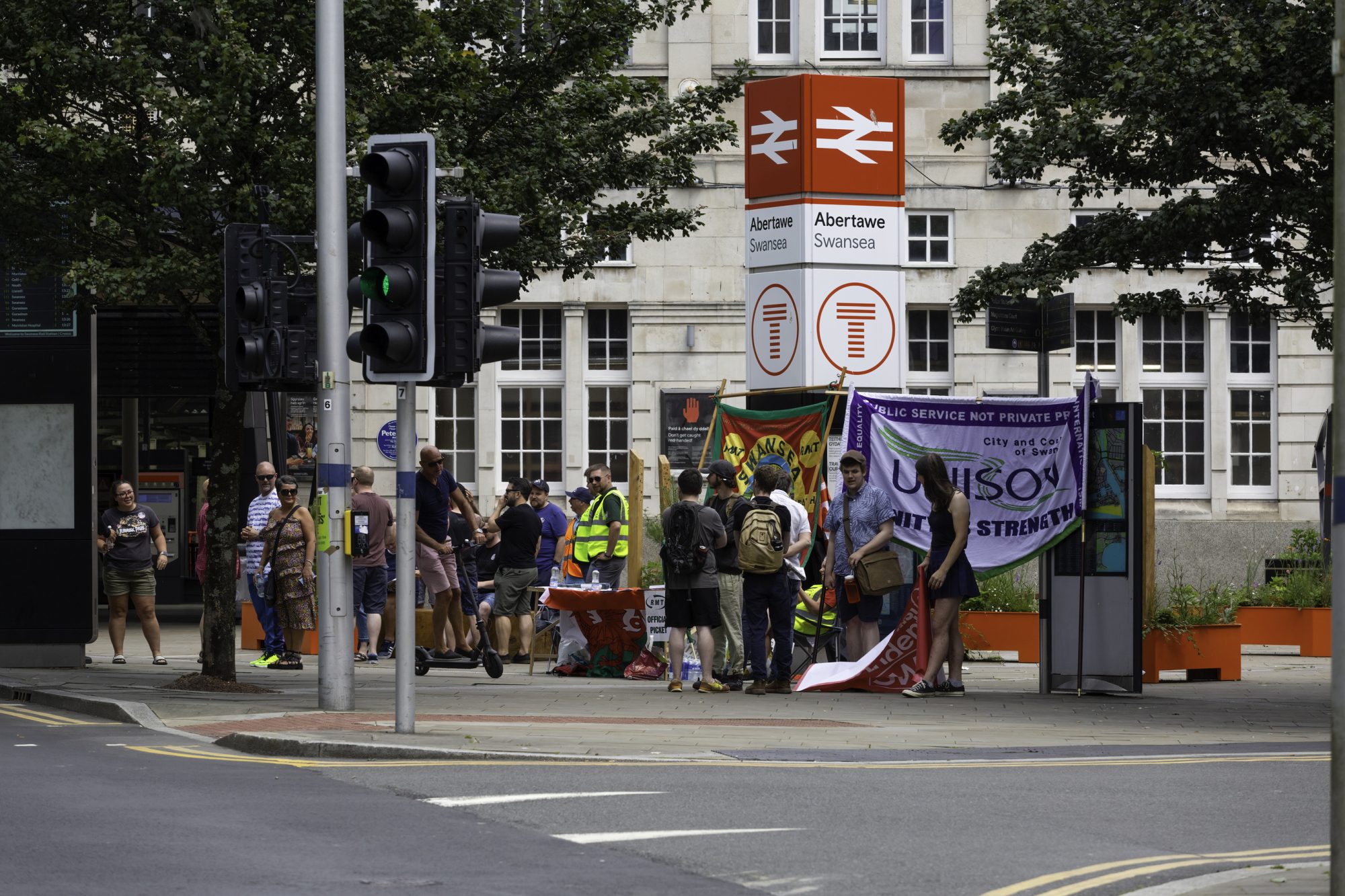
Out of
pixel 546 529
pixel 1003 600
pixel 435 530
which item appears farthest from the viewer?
pixel 546 529

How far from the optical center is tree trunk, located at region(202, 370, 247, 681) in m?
15.8

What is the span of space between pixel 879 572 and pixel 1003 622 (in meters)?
4.43

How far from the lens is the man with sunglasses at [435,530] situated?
17.6 meters

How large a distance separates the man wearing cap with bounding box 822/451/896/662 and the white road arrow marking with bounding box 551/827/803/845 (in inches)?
279

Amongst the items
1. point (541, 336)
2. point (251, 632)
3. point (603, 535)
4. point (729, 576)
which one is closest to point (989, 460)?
point (729, 576)

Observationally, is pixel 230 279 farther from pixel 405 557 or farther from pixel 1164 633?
pixel 1164 633

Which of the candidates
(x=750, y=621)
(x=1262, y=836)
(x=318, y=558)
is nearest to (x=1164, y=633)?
(x=750, y=621)

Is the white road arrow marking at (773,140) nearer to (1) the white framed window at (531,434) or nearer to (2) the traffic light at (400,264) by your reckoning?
(2) the traffic light at (400,264)

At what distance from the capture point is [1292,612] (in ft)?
67.4

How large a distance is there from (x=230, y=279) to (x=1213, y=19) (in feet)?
24.7

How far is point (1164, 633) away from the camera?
17.2 m

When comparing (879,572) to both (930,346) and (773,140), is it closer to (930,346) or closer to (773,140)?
Result: (773,140)

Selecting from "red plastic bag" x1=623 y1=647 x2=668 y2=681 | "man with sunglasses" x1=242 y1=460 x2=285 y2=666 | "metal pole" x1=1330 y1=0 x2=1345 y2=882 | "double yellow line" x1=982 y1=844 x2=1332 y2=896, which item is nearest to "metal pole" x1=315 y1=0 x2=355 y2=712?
"red plastic bag" x1=623 y1=647 x2=668 y2=681

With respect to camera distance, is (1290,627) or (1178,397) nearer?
(1290,627)
